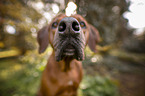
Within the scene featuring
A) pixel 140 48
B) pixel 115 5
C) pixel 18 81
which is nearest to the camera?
pixel 18 81

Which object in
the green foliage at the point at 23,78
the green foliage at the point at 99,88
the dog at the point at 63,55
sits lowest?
the green foliage at the point at 99,88

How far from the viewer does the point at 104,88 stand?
293 cm

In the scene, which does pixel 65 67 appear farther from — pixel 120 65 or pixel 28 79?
pixel 120 65

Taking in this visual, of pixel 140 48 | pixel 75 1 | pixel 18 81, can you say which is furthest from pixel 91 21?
pixel 140 48

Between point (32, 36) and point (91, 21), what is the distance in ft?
8.54

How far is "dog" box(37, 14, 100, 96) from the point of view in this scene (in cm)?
82

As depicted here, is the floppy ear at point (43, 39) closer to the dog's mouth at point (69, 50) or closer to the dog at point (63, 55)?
the dog at point (63, 55)

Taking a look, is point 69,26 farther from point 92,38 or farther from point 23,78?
point 23,78

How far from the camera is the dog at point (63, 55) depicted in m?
0.82

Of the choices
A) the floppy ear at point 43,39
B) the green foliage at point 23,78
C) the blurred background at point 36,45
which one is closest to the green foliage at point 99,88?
the blurred background at point 36,45

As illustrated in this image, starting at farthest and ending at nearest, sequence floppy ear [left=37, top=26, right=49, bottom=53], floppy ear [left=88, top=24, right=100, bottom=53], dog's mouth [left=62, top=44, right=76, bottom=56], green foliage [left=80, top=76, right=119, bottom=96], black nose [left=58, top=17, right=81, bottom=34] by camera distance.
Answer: green foliage [left=80, top=76, right=119, bottom=96] → floppy ear [left=88, top=24, right=100, bottom=53] → floppy ear [left=37, top=26, right=49, bottom=53] → dog's mouth [left=62, top=44, right=76, bottom=56] → black nose [left=58, top=17, right=81, bottom=34]

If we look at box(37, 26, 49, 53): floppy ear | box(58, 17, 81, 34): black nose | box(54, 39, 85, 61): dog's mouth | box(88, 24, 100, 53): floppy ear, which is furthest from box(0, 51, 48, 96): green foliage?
box(58, 17, 81, 34): black nose

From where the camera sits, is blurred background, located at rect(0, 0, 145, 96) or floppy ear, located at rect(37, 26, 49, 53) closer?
floppy ear, located at rect(37, 26, 49, 53)

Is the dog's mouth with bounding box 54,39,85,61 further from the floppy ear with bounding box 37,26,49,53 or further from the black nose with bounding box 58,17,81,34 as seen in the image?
the floppy ear with bounding box 37,26,49,53
